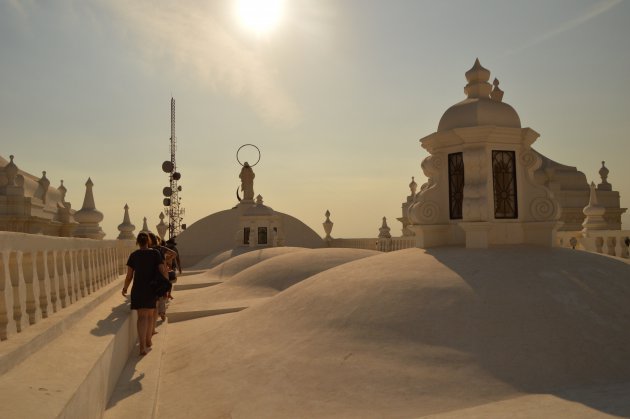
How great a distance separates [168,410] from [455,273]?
3.87 m

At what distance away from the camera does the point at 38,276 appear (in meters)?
4.34

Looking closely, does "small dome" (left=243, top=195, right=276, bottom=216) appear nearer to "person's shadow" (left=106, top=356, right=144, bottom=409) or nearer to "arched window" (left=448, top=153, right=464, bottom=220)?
"arched window" (left=448, top=153, right=464, bottom=220)

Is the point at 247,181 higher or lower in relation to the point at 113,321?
higher

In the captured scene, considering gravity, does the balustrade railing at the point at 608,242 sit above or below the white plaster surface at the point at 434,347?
above

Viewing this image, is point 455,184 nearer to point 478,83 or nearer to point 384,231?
point 478,83

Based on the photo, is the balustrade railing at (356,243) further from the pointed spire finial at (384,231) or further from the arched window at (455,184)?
the arched window at (455,184)

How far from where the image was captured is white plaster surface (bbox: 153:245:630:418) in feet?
15.6

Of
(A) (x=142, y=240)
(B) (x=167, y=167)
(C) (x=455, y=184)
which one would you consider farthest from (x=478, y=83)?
(B) (x=167, y=167)

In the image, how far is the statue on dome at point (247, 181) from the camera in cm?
3477

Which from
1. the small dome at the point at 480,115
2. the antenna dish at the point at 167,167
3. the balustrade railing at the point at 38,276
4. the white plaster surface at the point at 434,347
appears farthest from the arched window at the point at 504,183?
the antenna dish at the point at 167,167

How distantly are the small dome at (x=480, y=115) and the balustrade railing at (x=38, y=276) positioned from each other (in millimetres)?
6056

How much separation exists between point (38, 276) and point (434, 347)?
12.9 ft

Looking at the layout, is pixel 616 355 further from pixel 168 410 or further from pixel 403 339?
pixel 168 410

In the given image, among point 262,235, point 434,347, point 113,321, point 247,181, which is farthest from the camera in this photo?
point 247,181
